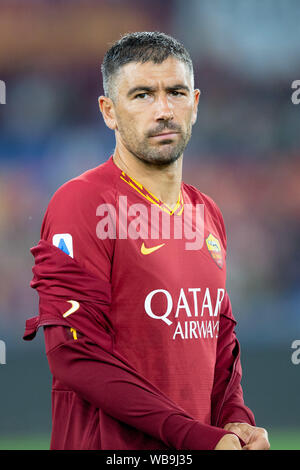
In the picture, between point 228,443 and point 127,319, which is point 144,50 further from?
point 228,443

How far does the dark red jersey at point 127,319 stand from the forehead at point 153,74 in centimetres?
22

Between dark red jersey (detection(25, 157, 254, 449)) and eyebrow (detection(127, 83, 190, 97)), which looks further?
eyebrow (detection(127, 83, 190, 97))

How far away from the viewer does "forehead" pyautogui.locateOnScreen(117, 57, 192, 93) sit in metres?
1.60

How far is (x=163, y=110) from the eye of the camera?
1.60 meters

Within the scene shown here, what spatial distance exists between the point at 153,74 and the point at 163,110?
0.28 ft
